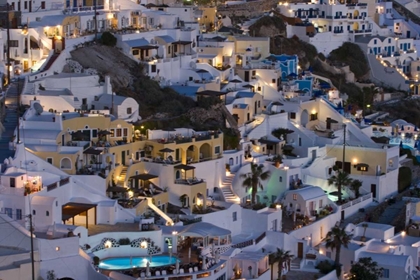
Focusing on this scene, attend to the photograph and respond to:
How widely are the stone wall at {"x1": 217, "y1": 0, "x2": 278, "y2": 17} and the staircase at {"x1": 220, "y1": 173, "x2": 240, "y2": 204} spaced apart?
2520 centimetres

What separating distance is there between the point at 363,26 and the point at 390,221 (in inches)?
1024

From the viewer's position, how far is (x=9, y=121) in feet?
137

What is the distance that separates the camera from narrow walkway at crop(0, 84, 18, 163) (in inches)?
1544

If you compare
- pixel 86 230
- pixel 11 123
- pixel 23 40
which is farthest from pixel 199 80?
pixel 86 230

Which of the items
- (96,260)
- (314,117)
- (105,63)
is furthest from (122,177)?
(314,117)

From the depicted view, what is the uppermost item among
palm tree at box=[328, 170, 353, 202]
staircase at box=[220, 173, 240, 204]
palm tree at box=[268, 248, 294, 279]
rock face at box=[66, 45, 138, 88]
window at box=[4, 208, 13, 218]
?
rock face at box=[66, 45, 138, 88]

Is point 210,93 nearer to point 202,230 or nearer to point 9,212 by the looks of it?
point 202,230

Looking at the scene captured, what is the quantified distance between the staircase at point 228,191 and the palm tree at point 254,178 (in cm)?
49

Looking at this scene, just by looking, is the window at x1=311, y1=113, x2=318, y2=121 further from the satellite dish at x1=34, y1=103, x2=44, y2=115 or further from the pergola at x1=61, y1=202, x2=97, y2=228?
the pergola at x1=61, y1=202, x2=97, y2=228

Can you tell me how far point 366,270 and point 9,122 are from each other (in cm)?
1258

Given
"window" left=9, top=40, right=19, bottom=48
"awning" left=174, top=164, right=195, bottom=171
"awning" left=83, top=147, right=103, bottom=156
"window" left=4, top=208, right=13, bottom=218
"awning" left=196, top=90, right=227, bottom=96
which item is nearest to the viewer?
"window" left=4, top=208, right=13, bottom=218

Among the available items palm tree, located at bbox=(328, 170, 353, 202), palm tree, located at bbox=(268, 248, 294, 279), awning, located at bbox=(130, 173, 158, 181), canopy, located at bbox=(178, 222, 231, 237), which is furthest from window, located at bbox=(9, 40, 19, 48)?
palm tree, located at bbox=(268, 248, 294, 279)

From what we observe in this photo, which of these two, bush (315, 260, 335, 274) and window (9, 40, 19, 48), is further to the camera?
window (9, 40, 19, 48)

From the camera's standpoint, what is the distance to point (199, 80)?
5169cm
